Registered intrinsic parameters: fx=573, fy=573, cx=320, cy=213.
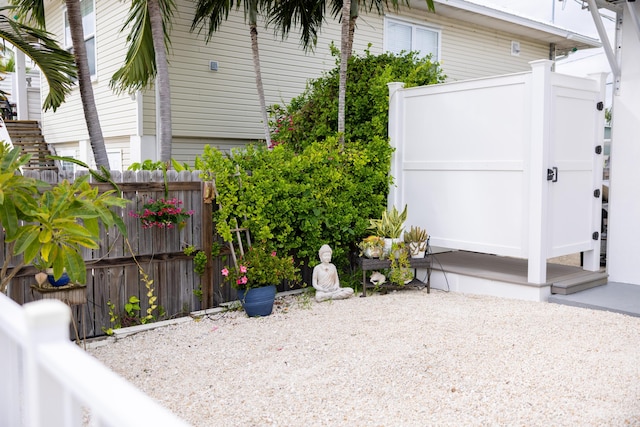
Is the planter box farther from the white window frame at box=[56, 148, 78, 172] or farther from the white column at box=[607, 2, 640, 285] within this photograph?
the white window frame at box=[56, 148, 78, 172]

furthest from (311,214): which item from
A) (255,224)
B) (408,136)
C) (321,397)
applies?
(321,397)

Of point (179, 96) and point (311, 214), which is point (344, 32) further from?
point (179, 96)

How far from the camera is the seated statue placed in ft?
19.5

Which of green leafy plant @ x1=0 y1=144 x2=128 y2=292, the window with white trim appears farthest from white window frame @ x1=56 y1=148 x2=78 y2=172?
green leafy plant @ x1=0 y1=144 x2=128 y2=292

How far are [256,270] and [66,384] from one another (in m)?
4.12

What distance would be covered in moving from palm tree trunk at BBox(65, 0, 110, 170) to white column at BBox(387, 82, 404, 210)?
329 cm

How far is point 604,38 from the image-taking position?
→ 614cm

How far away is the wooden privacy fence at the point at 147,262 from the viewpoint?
486cm

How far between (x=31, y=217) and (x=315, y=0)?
563cm

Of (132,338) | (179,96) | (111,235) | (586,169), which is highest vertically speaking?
(179,96)

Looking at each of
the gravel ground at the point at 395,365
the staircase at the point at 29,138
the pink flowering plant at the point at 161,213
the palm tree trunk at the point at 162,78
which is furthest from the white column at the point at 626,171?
the staircase at the point at 29,138

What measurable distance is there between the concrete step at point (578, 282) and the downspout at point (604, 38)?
2.18 meters

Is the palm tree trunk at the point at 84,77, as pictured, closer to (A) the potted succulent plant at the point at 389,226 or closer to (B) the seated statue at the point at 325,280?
(B) the seated statue at the point at 325,280

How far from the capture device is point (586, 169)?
6.23 meters
